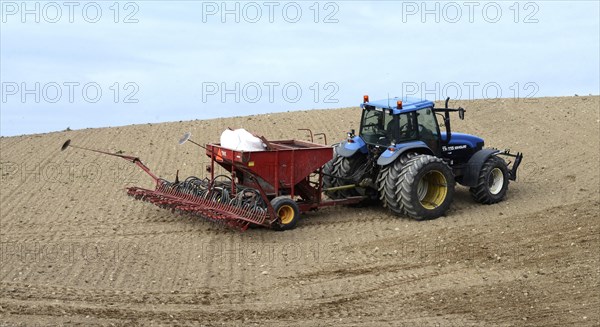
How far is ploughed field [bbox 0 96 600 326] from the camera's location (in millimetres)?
9453

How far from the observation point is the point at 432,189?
13562 millimetres

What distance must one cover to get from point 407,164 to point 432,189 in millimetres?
868

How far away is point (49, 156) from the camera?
1827 centimetres

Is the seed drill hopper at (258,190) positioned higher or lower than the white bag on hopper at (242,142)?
lower

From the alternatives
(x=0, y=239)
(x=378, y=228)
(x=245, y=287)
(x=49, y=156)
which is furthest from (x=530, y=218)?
(x=49, y=156)

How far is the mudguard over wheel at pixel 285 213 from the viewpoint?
40.2 feet

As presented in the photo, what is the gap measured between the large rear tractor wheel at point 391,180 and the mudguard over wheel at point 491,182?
1537 mm

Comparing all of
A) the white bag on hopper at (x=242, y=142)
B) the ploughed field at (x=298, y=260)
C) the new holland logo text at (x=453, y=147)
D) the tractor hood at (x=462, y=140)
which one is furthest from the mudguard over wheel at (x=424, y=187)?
the white bag on hopper at (x=242, y=142)

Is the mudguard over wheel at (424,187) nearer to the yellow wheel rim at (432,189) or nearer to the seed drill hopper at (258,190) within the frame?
the yellow wheel rim at (432,189)

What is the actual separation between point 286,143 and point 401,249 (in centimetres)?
320

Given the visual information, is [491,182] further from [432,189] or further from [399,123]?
[399,123]

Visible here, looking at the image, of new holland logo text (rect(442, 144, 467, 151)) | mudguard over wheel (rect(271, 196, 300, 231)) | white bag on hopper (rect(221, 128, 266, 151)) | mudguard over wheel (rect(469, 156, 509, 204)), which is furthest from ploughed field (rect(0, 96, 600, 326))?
white bag on hopper (rect(221, 128, 266, 151))

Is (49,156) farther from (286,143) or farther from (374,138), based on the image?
(374,138)

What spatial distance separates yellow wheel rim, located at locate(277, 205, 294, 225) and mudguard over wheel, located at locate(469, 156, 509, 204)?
3363 millimetres
